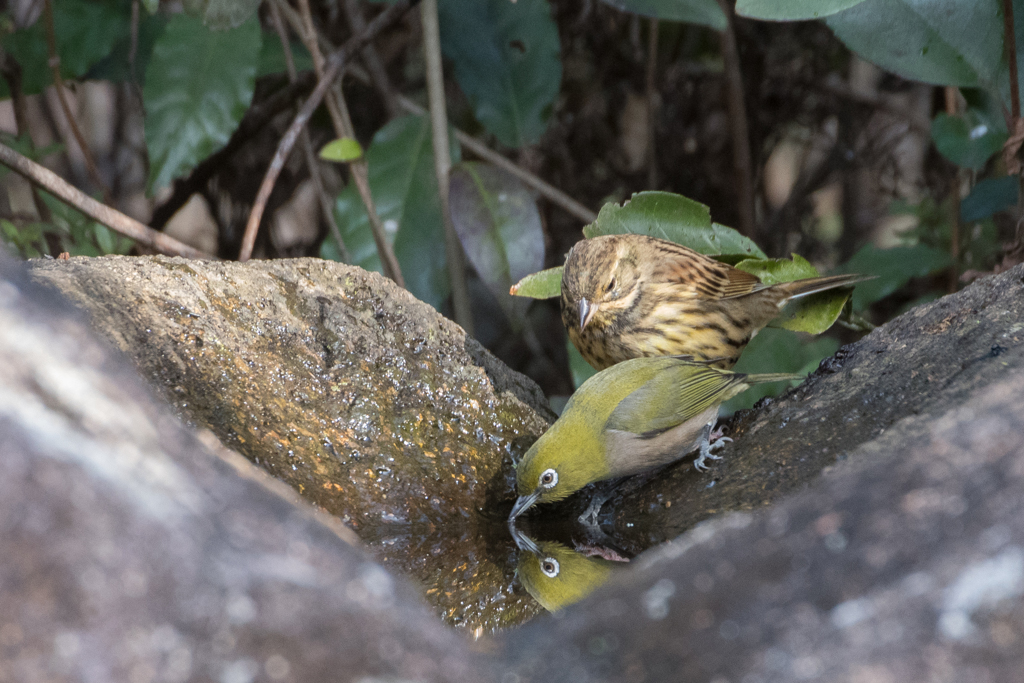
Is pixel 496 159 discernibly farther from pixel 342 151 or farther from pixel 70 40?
pixel 70 40

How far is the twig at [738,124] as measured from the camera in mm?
5836

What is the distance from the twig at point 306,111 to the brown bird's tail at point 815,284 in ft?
7.44

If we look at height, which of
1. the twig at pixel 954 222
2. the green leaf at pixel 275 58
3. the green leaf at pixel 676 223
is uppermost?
the green leaf at pixel 275 58

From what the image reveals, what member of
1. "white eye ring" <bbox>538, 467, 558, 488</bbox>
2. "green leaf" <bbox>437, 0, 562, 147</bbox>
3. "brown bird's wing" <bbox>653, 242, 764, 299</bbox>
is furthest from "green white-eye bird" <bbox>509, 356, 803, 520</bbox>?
"green leaf" <bbox>437, 0, 562, 147</bbox>

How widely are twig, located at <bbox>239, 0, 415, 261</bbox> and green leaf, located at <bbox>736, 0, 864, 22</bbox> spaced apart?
2079 millimetres

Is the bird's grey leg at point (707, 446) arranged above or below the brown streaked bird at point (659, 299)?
below

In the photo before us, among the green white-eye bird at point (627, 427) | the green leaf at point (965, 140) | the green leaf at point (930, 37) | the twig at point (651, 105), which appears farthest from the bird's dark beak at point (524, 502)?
the twig at point (651, 105)

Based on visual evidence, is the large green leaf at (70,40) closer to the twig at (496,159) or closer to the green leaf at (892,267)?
the twig at (496,159)

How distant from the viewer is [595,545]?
8.53ft

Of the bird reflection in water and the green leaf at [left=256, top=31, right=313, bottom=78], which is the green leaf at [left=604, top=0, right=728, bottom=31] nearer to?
the green leaf at [left=256, top=31, right=313, bottom=78]

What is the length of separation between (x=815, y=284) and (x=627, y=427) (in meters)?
1.05

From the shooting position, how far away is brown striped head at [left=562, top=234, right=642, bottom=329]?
3.29 metres

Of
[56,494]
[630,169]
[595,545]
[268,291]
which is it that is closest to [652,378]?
[595,545]

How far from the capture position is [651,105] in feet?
20.2
